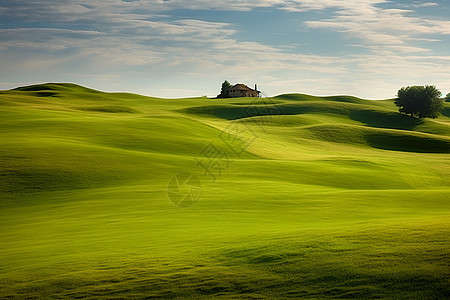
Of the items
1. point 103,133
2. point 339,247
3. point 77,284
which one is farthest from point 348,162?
point 77,284

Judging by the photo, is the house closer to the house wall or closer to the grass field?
the house wall

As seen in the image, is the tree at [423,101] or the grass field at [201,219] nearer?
the grass field at [201,219]

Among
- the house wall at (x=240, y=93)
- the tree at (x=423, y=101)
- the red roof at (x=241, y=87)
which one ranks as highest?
the red roof at (x=241, y=87)

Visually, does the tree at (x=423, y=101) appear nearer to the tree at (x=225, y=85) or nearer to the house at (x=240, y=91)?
the house at (x=240, y=91)

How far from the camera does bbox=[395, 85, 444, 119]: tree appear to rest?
96.1 metres

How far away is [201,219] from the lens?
1795cm

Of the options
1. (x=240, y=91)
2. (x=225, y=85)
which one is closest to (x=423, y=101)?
(x=240, y=91)

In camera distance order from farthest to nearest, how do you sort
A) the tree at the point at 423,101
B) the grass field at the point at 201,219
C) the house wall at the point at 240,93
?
Answer: the house wall at the point at 240,93
the tree at the point at 423,101
the grass field at the point at 201,219

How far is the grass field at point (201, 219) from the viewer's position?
935 centimetres

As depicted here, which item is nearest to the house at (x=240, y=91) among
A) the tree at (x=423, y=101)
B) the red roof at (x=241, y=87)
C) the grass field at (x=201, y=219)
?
the red roof at (x=241, y=87)

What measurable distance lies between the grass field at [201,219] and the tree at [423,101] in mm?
53884

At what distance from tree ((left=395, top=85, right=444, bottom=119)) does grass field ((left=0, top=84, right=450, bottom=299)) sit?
53884mm

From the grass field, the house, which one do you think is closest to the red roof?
the house

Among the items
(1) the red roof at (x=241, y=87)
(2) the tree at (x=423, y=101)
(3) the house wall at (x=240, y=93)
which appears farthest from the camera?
(1) the red roof at (x=241, y=87)
